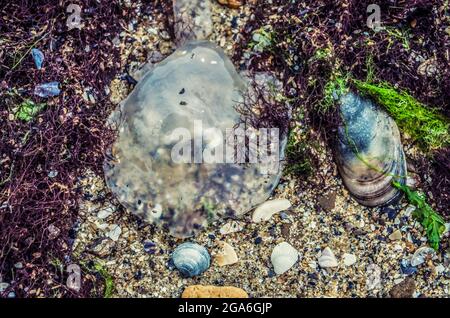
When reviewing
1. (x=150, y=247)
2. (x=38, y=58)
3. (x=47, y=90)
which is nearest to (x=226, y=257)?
(x=150, y=247)

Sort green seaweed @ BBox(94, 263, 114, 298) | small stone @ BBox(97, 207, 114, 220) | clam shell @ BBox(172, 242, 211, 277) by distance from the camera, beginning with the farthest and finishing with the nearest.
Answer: small stone @ BBox(97, 207, 114, 220) < green seaweed @ BBox(94, 263, 114, 298) < clam shell @ BBox(172, 242, 211, 277)


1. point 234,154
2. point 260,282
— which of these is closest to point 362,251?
point 260,282

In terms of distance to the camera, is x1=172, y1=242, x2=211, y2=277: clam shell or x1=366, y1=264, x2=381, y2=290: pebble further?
x1=366, y1=264, x2=381, y2=290: pebble

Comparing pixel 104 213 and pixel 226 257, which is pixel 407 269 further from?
pixel 104 213

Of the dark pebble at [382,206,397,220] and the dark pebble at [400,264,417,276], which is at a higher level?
the dark pebble at [382,206,397,220]

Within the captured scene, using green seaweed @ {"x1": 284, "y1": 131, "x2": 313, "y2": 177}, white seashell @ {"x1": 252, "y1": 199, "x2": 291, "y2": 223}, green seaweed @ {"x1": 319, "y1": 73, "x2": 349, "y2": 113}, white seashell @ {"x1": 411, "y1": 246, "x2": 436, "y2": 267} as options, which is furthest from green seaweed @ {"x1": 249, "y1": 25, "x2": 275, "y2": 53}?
white seashell @ {"x1": 411, "y1": 246, "x2": 436, "y2": 267}

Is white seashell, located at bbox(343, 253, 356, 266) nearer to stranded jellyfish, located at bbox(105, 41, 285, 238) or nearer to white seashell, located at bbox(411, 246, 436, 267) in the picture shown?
white seashell, located at bbox(411, 246, 436, 267)
